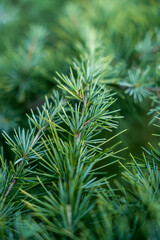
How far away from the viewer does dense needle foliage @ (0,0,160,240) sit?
0.19 m

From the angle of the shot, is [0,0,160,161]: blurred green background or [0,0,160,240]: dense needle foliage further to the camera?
[0,0,160,161]: blurred green background

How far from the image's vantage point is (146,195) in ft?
0.64

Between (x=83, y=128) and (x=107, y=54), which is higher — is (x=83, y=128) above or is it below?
below

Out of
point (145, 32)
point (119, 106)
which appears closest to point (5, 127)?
point (119, 106)

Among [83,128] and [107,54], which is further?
[107,54]

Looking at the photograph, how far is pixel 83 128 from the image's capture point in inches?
9.3

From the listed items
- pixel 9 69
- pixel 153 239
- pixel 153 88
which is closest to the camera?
pixel 153 239

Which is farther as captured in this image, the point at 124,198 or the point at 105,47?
→ the point at 105,47

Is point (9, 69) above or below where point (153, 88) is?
above

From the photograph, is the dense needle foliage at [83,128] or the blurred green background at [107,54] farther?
the blurred green background at [107,54]

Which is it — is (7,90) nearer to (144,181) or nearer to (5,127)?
(5,127)

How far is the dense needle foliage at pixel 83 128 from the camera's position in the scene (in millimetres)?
193

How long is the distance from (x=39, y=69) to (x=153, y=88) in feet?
0.67

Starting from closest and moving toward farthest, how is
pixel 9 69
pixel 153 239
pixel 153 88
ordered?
pixel 153 239
pixel 153 88
pixel 9 69
